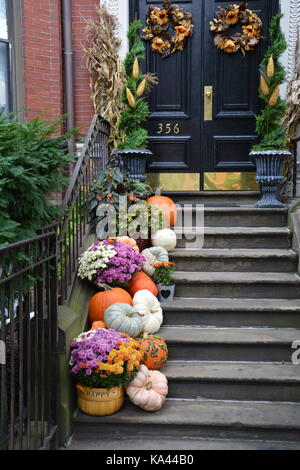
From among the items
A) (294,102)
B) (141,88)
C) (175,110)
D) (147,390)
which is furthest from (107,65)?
(147,390)

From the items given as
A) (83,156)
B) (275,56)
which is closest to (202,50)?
(275,56)

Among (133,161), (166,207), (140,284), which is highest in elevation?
(133,161)

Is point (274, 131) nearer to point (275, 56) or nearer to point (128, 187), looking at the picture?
point (275, 56)

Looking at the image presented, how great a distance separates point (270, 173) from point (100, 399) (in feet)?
10.4

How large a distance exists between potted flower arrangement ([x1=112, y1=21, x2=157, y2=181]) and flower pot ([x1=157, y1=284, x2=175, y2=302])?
1.77m

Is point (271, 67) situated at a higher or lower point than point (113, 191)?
higher

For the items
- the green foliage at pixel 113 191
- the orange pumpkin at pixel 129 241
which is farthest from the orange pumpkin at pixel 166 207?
the orange pumpkin at pixel 129 241

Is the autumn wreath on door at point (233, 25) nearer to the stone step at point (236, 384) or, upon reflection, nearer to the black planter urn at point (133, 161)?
the black planter urn at point (133, 161)

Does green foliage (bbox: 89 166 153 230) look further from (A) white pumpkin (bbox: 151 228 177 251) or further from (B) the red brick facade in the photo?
(B) the red brick facade

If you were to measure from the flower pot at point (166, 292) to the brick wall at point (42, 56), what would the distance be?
3.04 m

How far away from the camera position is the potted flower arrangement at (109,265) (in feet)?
12.0

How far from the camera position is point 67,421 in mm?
2910

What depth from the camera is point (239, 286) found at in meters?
4.08
